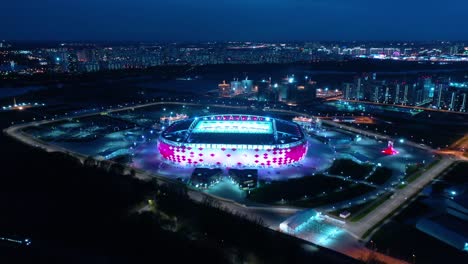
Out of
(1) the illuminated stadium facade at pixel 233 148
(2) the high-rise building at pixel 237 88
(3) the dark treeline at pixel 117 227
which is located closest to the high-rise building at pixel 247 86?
(2) the high-rise building at pixel 237 88

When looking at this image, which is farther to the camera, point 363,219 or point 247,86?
point 247,86

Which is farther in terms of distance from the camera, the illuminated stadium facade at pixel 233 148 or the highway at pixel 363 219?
the illuminated stadium facade at pixel 233 148

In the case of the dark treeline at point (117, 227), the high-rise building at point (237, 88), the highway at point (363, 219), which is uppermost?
the high-rise building at point (237, 88)

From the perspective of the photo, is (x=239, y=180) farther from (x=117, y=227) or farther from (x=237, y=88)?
(x=237, y=88)

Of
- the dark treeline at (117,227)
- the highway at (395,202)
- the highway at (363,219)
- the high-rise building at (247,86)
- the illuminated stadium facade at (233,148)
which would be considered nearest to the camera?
the dark treeline at (117,227)

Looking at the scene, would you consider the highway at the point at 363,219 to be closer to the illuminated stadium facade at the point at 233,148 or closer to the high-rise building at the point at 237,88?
the illuminated stadium facade at the point at 233,148

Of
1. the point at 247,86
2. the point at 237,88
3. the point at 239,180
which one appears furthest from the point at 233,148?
the point at 247,86

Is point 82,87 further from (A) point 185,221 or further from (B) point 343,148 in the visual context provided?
(A) point 185,221

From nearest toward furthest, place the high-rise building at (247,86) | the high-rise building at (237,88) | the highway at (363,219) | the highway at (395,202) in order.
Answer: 1. the highway at (363,219)
2. the highway at (395,202)
3. the high-rise building at (237,88)
4. the high-rise building at (247,86)

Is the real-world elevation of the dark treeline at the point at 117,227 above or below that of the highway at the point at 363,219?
above

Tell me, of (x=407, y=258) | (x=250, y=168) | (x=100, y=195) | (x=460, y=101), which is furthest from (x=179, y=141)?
(x=460, y=101)

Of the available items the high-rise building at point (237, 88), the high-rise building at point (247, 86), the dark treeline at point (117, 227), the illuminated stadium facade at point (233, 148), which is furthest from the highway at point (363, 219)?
the high-rise building at point (247, 86)
